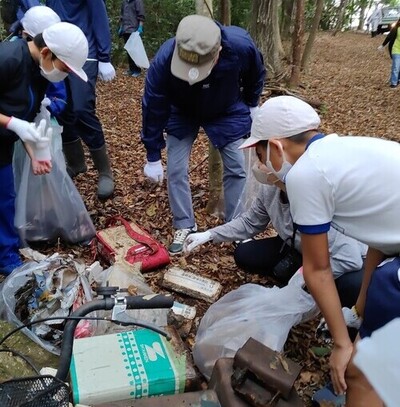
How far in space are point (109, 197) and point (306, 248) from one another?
255 cm

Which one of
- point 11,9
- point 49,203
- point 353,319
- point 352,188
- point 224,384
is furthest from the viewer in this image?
point 11,9

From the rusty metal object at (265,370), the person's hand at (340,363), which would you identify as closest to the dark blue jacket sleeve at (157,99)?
the rusty metal object at (265,370)

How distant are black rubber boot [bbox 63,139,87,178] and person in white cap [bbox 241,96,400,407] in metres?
2.79

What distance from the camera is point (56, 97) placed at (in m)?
3.32

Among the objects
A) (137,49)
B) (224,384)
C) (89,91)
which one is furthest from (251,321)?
(137,49)

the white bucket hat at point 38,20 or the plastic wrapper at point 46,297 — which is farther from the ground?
the white bucket hat at point 38,20

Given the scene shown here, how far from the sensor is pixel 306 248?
1797 millimetres

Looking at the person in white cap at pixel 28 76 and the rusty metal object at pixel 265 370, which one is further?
the person in white cap at pixel 28 76

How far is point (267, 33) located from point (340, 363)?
7.60 metres

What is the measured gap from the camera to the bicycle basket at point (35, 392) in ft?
3.67

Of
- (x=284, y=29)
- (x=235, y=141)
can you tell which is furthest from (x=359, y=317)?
(x=284, y=29)

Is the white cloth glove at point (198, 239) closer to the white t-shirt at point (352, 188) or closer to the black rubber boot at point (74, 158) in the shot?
the white t-shirt at point (352, 188)

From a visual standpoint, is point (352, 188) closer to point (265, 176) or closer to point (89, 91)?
point (265, 176)

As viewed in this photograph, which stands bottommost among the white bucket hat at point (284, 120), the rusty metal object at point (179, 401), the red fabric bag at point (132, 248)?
the red fabric bag at point (132, 248)
